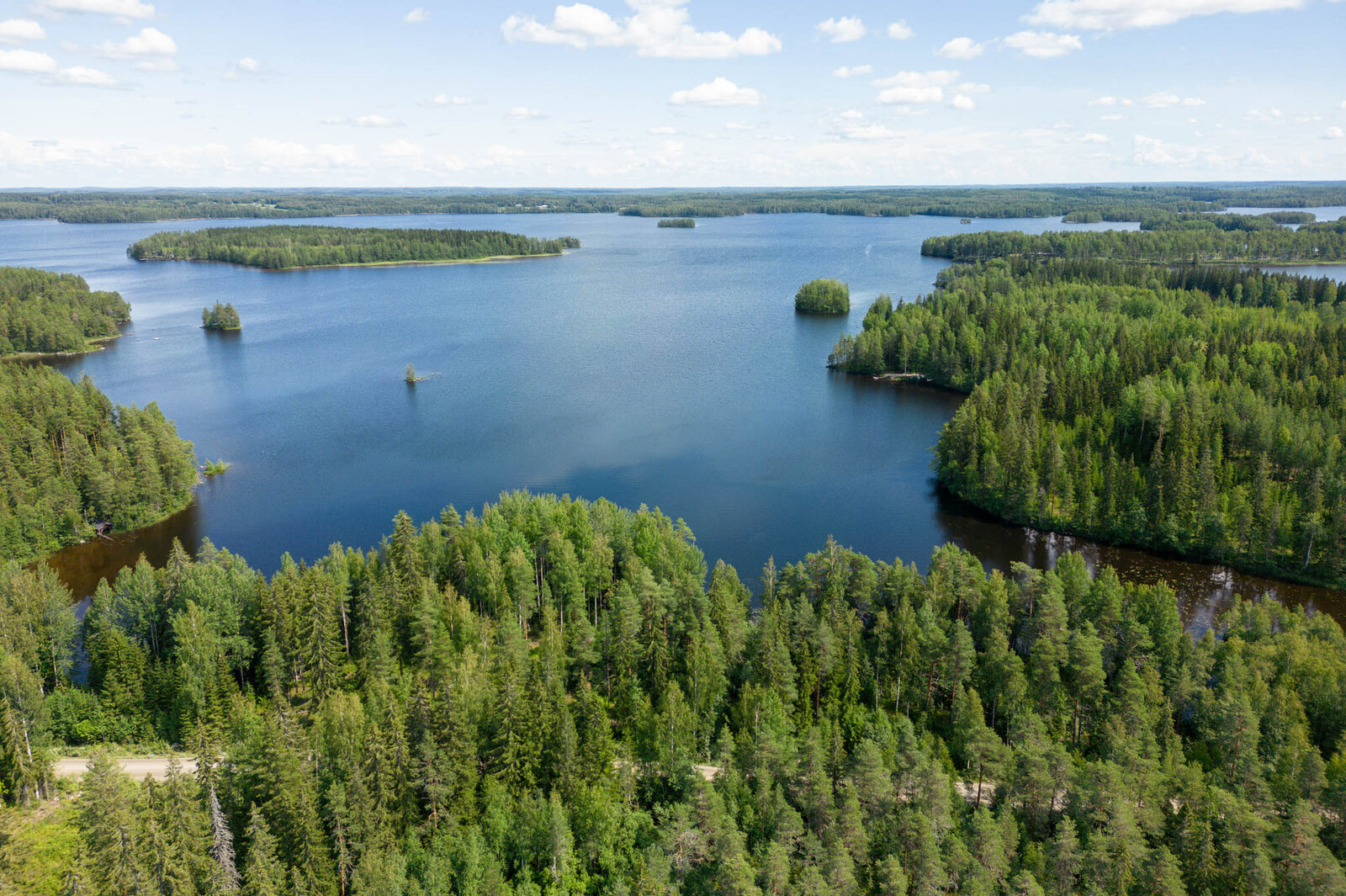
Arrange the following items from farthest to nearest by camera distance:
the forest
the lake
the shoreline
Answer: the shoreline < the lake < the forest

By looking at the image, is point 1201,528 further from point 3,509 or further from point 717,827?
point 3,509

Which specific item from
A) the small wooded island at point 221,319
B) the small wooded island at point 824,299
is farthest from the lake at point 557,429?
the small wooded island at point 824,299

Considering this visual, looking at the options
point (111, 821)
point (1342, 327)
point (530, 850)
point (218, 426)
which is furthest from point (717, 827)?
point (1342, 327)

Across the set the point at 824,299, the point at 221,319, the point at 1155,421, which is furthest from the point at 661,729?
the point at 221,319

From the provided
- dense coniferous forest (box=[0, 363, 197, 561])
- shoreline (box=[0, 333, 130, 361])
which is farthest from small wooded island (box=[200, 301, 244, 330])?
dense coniferous forest (box=[0, 363, 197, 561])

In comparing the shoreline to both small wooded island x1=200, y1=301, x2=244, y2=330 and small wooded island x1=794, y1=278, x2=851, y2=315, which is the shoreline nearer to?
small wooded island x1=200, y1=301, x2=244, y2=330

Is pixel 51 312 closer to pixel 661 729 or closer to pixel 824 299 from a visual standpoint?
pixel 824 299
